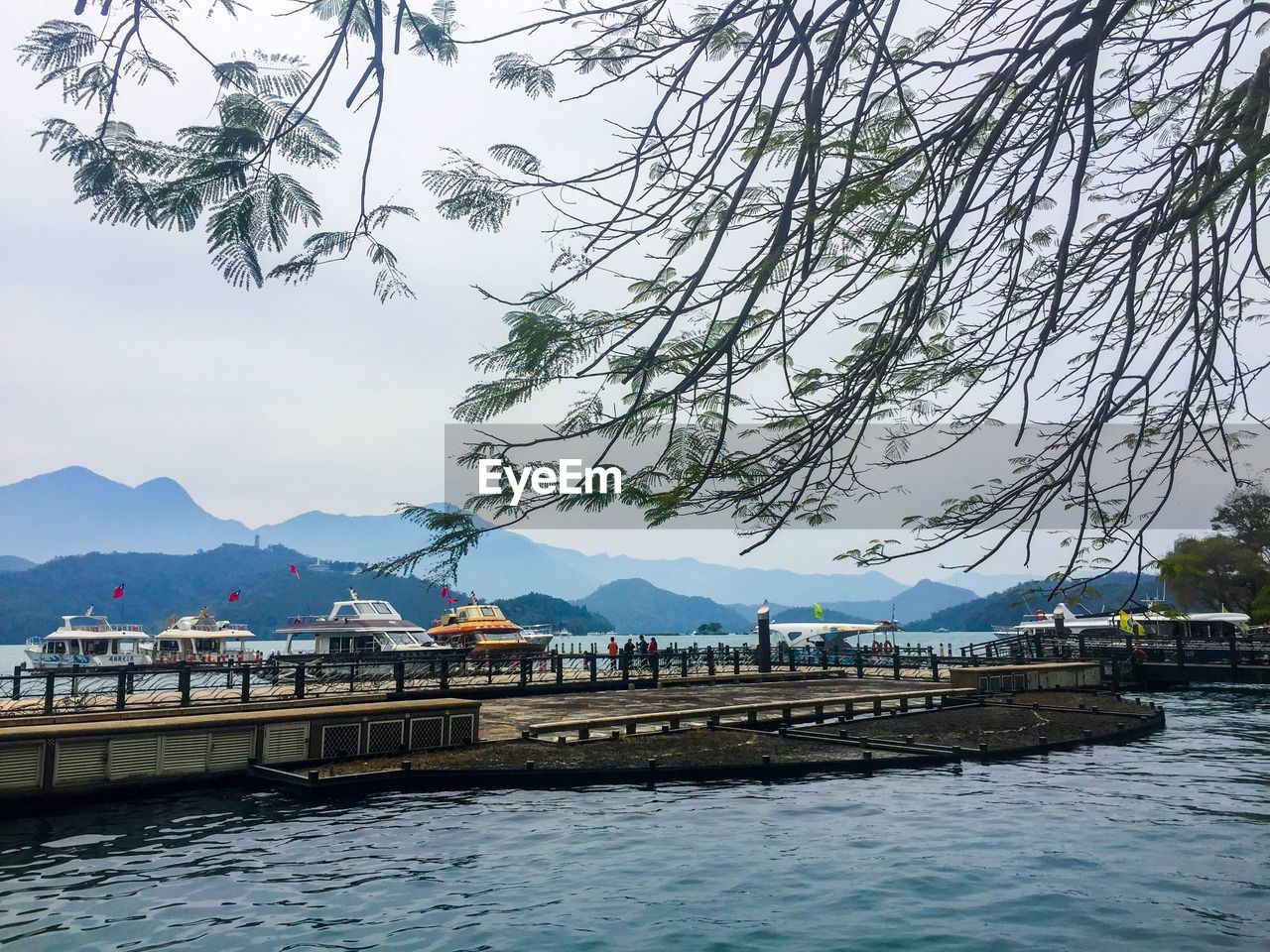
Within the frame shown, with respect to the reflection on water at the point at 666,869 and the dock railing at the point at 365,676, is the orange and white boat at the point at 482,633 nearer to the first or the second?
the dock railing at the point at 365,676

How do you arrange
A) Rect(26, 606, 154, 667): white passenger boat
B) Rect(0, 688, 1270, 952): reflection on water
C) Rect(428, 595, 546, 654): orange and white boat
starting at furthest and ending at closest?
Rect(26, 606, 154, 667): white passenger boat → Rect(428, 595, 546, 654): orange and white boat → Rect(0, 688, 1270, 952): reflection on water

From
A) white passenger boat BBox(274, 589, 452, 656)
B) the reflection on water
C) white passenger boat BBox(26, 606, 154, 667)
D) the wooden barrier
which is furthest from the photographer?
white passenger boat BBox(26, 606, 154, 667)

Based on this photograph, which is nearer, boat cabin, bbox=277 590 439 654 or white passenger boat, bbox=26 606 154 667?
boat cabin, bbox=277 590 439 654

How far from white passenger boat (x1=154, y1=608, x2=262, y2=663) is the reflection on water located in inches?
1302

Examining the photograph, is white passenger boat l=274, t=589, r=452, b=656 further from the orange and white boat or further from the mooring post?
the mooring post

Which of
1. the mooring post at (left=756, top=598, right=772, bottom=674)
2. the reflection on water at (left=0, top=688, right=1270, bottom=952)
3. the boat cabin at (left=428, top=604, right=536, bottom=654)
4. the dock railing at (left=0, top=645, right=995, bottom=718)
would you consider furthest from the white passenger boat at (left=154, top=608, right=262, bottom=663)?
the reflection on water at (left=0, top=688, right=1270, bottom=952)

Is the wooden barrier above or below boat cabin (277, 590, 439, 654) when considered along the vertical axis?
below

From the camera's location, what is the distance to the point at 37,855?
12359mm

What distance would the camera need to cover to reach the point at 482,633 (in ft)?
163

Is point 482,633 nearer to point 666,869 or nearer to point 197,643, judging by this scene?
point 197,643

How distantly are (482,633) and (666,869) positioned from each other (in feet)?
129

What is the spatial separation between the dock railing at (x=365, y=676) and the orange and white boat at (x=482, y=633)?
1.03 m

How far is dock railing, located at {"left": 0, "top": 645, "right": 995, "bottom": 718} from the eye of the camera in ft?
81.0

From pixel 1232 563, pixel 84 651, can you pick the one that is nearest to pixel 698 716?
pixel 84 651
